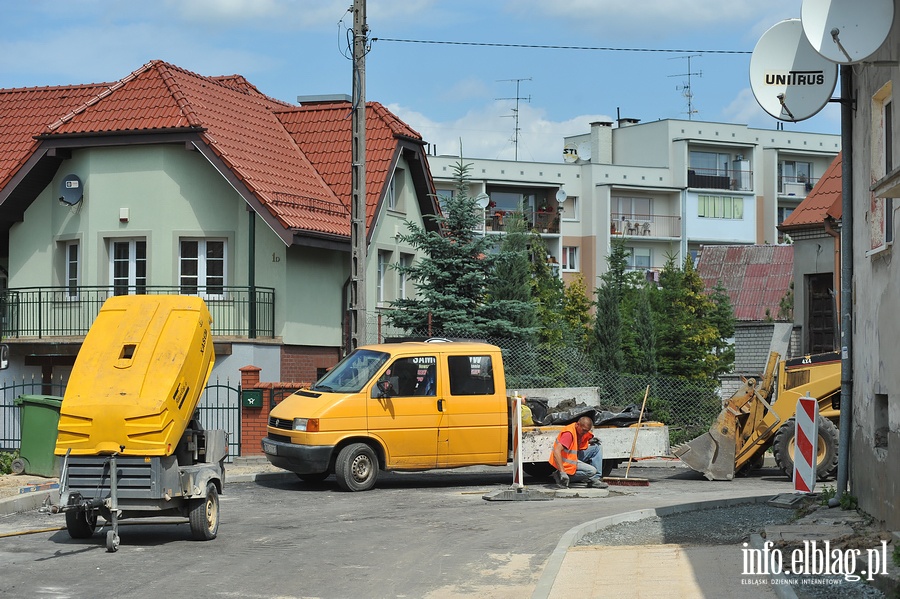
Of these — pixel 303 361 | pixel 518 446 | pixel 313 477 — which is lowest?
pixel 313 477

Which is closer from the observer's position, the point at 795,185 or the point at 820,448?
the point at 820,448

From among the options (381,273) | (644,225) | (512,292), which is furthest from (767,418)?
(644,225)

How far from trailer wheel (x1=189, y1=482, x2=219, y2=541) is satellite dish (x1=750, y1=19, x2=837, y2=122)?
7404 millimetres

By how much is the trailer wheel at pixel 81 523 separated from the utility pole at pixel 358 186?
8.81 m

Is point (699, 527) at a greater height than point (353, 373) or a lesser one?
lesser

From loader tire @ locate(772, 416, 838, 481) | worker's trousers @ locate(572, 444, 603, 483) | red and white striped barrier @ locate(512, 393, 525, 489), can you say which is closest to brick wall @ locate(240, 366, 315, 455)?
red and white striped barrier @ locate(512, 393, 525, 489)

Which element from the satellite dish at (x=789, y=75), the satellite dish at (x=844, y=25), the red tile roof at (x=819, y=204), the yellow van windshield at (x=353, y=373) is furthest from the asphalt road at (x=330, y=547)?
the red tile roof at (x=819, y=204)

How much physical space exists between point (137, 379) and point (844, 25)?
25.6ft

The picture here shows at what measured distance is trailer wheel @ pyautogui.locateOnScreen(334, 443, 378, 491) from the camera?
709 inches

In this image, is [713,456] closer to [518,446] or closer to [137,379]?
[518,446]

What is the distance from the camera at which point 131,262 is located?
88.9ft

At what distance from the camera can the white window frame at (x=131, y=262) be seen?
26922 millimetres

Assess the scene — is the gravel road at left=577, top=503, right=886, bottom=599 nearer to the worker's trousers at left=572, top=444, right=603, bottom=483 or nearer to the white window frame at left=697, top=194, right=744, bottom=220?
the worker's trousers at left=572, top=444, right=603, bottom=483

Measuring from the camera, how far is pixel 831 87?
13352 mm
